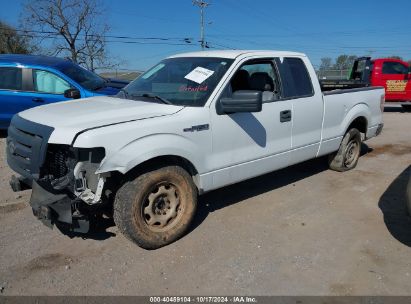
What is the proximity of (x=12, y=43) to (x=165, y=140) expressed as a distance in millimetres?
43896

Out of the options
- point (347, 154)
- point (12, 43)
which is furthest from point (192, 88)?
point (12, 43)

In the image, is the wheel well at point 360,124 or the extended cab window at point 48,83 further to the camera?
the extended cab window at point 48,83

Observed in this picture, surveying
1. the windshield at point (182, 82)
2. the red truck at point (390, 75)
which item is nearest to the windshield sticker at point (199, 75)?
the windshield at point (182, 82)

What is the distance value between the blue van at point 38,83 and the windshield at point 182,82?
121 inches

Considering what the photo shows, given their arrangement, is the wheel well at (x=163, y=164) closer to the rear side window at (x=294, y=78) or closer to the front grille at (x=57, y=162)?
the front grille at (x=57, y=162)

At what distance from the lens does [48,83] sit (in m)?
7.68

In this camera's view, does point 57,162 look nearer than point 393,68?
Yes

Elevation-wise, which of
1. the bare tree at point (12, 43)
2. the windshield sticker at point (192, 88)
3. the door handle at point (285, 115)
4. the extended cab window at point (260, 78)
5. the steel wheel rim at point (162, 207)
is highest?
the bare tree at point (12, 43)

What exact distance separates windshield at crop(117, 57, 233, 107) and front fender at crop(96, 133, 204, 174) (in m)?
0.47

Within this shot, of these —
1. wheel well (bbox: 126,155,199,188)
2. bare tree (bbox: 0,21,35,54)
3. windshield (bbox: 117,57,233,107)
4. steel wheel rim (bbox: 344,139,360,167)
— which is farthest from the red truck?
bare tree (bbox: 0,21,35,54)

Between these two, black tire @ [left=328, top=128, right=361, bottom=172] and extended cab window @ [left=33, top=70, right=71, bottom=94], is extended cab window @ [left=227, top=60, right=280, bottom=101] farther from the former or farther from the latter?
extended cab window @ [left=33, top=70, right=71, bottom=94]

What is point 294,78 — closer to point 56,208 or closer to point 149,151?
point 149,151

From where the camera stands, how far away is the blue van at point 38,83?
7559mm

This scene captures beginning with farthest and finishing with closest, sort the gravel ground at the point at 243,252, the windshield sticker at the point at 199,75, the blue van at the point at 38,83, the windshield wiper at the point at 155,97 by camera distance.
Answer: the blue van at the point at 38,83
the windshield sticker at the point at 199,75
the windshield wiper at the point at 155,97
the gravel ground at the point at 243,252
